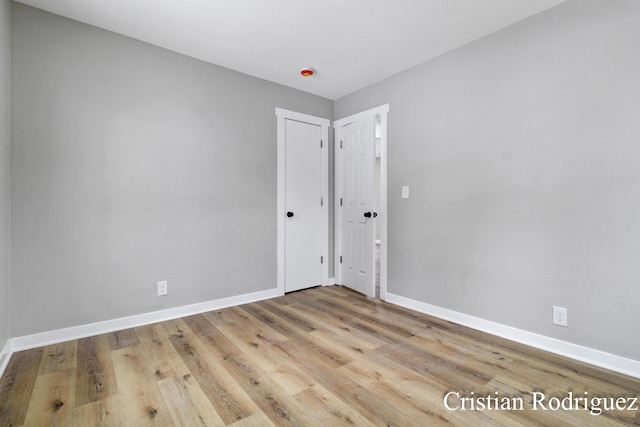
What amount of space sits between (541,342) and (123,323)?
3.33m

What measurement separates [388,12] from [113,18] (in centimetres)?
211

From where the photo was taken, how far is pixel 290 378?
1797mm

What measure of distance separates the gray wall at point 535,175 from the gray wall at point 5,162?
3.19m

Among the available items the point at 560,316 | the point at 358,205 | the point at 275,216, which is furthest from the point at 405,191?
the point at 560,316

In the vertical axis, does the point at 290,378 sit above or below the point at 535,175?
below

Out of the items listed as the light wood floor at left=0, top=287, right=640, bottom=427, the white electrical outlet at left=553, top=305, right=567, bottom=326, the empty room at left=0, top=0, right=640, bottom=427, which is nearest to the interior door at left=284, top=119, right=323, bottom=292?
the empty room at left=0, top=0, right=640, bottom=427

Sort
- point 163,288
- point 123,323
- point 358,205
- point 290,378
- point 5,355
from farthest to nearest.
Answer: point 358,205
point 163,288
point 123,323
point 5,355
point 290,378

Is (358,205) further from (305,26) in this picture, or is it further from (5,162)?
(5,162)

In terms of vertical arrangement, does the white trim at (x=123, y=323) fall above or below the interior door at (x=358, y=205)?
below

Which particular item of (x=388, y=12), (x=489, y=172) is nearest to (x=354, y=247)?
(x=489, y=172)

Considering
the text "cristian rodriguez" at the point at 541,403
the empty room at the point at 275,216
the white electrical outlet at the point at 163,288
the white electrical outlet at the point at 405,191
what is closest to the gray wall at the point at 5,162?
the empty room at the point at 275,216

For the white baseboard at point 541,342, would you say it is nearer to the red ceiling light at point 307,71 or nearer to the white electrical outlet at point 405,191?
the white electrical outlet at point 405,191

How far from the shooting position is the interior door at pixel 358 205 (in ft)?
11.2

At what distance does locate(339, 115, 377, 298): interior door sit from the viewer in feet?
11.2
